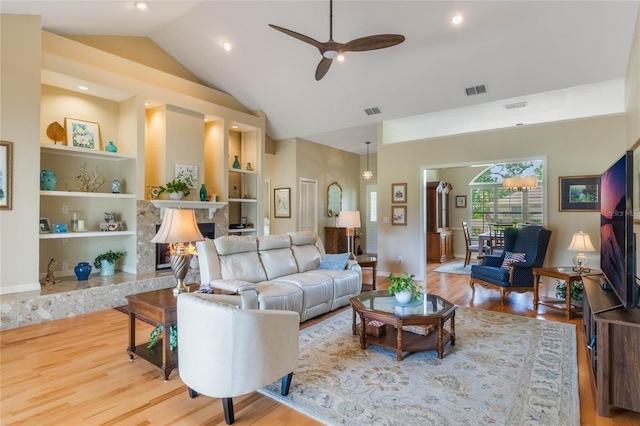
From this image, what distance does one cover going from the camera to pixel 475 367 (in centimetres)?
276

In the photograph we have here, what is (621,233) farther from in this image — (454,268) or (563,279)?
(454,268)

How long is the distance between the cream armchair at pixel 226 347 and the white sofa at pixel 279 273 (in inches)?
40.7

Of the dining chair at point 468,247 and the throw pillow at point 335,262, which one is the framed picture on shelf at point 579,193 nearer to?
the dining chair at point 468,247

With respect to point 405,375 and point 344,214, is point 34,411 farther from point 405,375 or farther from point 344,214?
point 344,214

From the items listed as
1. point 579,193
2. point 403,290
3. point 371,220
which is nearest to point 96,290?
point 403,290

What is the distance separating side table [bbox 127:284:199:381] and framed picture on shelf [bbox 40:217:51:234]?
2798 mm

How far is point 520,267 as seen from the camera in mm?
4660

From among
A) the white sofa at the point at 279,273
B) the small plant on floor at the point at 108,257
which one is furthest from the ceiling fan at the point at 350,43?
the small plant on floor at the point at 108,257

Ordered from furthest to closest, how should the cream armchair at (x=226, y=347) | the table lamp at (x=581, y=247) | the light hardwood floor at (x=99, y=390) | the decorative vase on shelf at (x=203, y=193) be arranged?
the decorative vase on shelf at (x=203, y=193), the table lamp at (x=581, y=247), the light hardwood floor at (x=99, y=390), the cream armchair at (x=226, y=347)

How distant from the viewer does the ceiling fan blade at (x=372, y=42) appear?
3.42m

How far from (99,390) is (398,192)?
5.56 meters

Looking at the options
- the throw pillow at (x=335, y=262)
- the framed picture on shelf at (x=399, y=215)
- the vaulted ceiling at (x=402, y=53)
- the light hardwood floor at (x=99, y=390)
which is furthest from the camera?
the framed picture on shelf at (x=399, y=215)

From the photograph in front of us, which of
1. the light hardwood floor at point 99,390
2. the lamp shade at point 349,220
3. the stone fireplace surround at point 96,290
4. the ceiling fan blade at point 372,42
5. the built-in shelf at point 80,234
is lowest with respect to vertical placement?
the light hardwood floor at point 99,390

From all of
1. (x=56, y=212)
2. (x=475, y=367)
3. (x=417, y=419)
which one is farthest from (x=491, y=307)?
(x=56, y=212)
